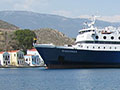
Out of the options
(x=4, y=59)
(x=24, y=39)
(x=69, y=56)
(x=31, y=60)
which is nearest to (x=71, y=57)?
(x=69, y=56)

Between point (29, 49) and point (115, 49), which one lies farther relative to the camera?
point (29, 49)

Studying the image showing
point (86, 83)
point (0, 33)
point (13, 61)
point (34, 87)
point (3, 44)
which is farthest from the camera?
point (0, 33)

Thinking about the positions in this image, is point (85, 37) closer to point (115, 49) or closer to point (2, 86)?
point (115, 49)

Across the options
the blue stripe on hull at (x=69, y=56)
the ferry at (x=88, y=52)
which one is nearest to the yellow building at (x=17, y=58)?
the ferry at (x=88, y=52)

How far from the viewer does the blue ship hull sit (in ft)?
250

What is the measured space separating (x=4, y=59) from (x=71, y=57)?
47.8 m

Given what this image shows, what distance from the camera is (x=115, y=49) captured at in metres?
78.0

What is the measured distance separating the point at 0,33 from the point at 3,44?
560 inches

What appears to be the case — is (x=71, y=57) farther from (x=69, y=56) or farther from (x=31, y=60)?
(x=31, y=60)

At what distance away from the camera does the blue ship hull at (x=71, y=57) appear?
76062 mm

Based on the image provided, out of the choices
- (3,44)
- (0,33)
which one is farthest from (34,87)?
(0,33)

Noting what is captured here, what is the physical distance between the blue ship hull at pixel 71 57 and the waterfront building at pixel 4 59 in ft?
146

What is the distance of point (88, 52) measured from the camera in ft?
252

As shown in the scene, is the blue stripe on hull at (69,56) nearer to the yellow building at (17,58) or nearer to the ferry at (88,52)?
the ferry at (88,52)
